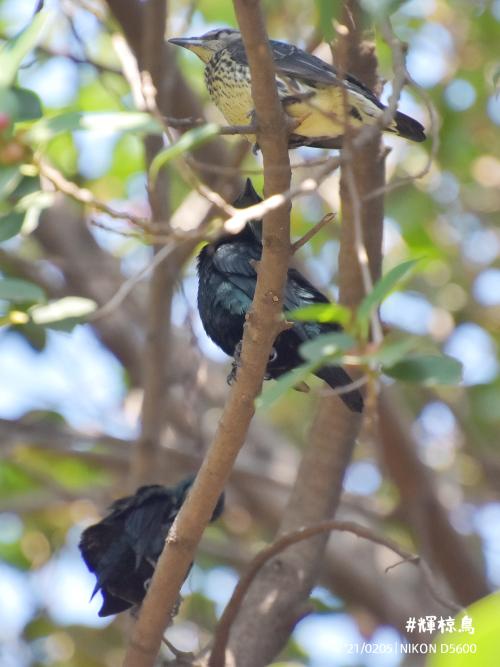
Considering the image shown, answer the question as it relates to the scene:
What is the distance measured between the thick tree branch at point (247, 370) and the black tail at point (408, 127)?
34.8 inches

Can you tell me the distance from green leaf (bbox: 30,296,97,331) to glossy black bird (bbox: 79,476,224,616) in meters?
0.89

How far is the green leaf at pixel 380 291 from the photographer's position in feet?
5.61

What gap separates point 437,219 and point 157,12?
2.39 meters

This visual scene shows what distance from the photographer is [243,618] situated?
11.5ft

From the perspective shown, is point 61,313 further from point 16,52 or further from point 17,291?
point 16,52

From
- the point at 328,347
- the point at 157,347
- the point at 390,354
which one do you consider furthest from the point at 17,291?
the point at 157,347

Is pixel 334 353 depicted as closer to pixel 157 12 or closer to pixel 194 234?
pixel 194 234

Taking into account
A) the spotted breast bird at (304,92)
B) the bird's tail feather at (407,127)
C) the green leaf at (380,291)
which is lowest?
the green leaf at (380,291)

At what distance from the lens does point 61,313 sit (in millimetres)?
2803

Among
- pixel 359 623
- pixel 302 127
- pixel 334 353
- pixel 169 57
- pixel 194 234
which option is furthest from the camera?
pixel 359 623

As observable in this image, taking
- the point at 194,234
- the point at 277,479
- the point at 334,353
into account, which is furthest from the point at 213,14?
the point at 334,353

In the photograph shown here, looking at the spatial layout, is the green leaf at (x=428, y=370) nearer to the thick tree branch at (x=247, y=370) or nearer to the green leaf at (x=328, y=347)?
the green leaf at (x=328, y=347)

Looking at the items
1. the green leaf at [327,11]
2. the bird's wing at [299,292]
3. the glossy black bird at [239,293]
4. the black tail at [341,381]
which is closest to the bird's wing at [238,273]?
the glossy black bird at [239,293]

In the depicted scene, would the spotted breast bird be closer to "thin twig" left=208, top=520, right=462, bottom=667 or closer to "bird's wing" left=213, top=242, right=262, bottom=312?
"bird's wing" left=213, top=242, right=262, bottom=312
